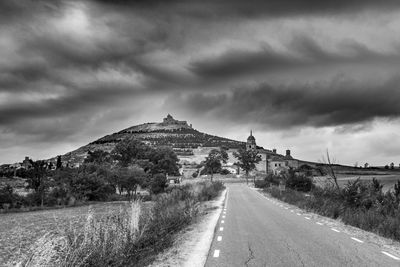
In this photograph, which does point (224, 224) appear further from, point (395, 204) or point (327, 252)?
Answer: point (395, 204)

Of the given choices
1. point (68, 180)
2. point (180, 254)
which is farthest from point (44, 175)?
point (180, 254)

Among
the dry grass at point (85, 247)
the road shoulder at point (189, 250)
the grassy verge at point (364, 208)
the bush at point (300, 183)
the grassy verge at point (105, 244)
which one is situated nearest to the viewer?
the dry grass at point (85, 247)

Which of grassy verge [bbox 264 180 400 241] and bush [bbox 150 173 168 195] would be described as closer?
grassy verge [bbox 264 180 400 241]

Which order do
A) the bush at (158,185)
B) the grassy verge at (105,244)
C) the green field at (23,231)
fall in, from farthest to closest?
the bush at (158,185) → the green field at (23,231) → the grassy verge at (105,244)

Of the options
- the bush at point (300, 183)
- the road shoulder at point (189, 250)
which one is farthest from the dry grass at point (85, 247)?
the bush at point (300, 183)

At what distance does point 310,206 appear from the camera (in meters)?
26.3

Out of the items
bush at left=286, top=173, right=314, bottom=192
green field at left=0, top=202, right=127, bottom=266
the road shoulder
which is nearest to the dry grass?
green field at left=0, top=202, right=127, bottom=266

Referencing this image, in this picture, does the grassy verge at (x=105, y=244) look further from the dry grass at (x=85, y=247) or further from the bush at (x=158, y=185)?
the bush at (x=158, y=185)

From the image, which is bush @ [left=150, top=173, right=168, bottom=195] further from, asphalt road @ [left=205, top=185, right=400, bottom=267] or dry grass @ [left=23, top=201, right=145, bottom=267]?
dry grass @ [left=23, top=201, right=145, bottom=267]

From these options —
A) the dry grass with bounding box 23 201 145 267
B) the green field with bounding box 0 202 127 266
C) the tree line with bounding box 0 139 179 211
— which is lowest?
the green field with bounding box 0 202 127 266

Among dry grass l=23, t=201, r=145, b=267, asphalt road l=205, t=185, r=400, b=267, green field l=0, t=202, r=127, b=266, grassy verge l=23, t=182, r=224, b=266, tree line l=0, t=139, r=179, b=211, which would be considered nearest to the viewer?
dry grass l=23, t=201, r=145, b=267

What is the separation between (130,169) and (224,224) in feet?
144

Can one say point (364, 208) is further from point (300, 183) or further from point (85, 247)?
point (300, 183)

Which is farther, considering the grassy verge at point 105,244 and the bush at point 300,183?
the bush at point 300,183
